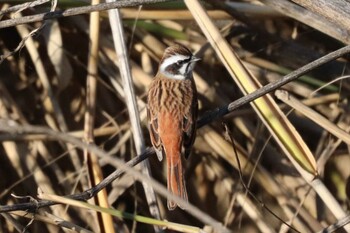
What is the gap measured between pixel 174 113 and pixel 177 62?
0.38m

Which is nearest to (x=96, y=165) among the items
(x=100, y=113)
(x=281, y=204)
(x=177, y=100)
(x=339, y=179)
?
(x=177, y=100)

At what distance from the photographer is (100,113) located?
457cm

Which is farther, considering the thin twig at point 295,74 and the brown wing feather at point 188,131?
the brown wing feather at point 188,131

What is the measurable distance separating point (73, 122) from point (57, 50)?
46 cm

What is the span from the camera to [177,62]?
3.82 metres

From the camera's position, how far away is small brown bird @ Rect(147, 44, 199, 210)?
3307mm

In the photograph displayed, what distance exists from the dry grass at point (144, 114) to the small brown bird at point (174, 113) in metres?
0.48

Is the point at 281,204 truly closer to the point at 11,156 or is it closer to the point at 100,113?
the point at 100,113

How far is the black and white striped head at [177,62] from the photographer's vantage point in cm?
383

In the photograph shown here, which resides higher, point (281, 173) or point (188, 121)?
point (188, 121)

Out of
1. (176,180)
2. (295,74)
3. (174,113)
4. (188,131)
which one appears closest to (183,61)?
(174,113)

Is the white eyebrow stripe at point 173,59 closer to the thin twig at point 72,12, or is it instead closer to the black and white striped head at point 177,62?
the black and white striped head at point 177,62

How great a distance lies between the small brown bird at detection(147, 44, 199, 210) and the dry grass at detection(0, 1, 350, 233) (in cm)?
48

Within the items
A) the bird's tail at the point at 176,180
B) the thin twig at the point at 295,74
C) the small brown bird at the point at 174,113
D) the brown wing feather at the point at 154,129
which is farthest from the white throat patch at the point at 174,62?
the thin twig at the point at 295,74
